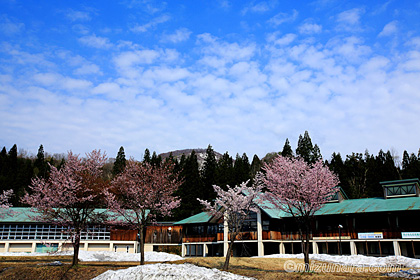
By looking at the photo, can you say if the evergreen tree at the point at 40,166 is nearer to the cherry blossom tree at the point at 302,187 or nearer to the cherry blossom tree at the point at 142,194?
the cherry blossom tree at the point at 142,194

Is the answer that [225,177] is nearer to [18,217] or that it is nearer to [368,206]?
[368,206]

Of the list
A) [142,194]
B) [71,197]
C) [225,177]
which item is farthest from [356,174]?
[71,197]

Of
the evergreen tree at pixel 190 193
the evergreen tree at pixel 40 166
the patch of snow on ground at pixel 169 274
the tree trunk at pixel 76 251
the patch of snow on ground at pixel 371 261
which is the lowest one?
the patch of snow on ground at pixel 371 261

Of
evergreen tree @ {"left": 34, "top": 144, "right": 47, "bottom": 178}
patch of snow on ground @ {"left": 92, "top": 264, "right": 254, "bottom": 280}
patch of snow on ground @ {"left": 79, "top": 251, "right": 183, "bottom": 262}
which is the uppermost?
evergreen tree @ {"left": 34, "top": 144, "right": 47, "bottom": 178}

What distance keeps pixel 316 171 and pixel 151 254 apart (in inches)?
879

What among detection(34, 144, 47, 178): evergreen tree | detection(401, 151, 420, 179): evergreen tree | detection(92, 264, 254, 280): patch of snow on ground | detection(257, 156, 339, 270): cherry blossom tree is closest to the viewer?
detection(92, 264, 254, 280): patch of snow on ground

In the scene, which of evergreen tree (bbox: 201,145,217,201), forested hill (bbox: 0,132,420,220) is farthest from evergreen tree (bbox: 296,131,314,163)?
evergreen tree (bbox: 201,145,217,201)

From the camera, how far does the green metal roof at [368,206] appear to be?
3316 centimetres

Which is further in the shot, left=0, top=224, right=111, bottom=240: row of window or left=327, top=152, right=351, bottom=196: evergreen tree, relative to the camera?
left=327, top=152, right=351, bottom=196: evergreen tree

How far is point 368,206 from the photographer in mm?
35469

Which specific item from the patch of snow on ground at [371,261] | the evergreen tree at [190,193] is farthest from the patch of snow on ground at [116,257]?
the evergreen tree at [190,193]

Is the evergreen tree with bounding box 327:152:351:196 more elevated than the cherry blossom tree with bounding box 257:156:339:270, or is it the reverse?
the evergreen tree with bounding box 327:152:351:196

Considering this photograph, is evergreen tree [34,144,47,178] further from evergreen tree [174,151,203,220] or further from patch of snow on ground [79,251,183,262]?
patch of snow on ground [79,251,183,262]

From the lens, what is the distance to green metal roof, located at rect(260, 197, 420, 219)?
33.2m
